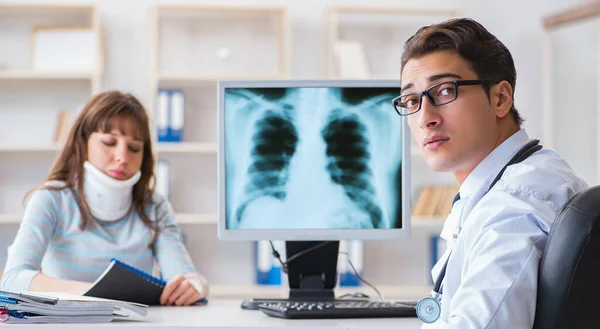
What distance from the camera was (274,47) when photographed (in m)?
4.67

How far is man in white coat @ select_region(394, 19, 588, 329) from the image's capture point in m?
1.12

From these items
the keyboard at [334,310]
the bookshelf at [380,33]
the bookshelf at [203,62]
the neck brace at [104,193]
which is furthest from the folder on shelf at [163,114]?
the keyboard at [334,310]

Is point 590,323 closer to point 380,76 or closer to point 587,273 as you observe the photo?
point 587,273

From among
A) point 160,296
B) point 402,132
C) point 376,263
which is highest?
point 402,132

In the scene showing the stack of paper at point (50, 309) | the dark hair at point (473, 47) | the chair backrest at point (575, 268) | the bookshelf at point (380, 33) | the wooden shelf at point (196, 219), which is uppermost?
the bookshelf at point (380, 33)

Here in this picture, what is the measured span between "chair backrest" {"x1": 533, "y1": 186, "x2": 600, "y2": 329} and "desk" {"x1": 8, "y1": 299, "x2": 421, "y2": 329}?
57cm

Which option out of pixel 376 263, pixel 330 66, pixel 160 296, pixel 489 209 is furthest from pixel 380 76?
pixel 489 209

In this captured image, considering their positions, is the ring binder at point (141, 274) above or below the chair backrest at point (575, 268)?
below

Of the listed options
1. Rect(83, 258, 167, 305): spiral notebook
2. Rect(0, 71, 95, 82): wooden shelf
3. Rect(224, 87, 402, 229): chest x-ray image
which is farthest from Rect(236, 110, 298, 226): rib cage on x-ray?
Rect(0, 71, 95, 82): wooden shelf

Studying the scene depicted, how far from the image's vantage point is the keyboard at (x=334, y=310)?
1.74 metres

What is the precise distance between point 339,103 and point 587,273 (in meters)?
1.06

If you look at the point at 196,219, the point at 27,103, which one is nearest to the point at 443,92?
the point at 196,219

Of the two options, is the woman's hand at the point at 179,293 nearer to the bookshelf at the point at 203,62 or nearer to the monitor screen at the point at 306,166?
the monitor screen at the point at 306,166

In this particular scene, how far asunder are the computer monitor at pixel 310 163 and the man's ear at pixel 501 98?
64 centimetres
